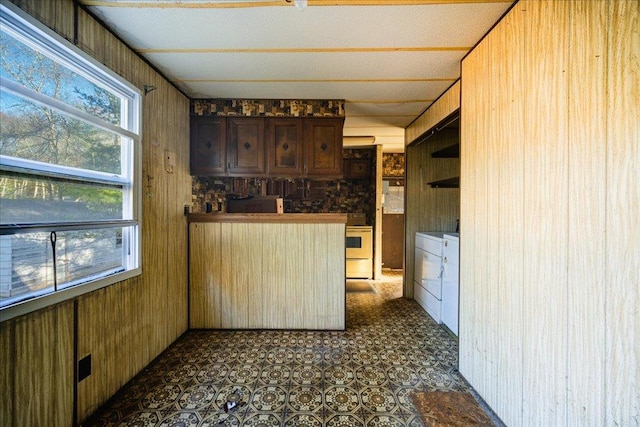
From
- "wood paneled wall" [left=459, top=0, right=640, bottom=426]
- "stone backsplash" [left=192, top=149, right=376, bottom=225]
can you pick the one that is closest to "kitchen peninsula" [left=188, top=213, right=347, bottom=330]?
"stone backsplash" [left=192, top=149, right=376, bottom=225]

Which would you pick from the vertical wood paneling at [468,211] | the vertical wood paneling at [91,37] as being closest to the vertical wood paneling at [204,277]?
the vertical wood paneling at [91,37]

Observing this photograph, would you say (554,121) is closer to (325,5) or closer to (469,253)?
(469,253)

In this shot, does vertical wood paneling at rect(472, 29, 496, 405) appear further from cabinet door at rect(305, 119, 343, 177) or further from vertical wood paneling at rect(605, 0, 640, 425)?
cabinet door at rect(305, 119, 343, 177)

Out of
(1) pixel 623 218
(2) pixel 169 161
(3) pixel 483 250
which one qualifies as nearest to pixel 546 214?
(1) pixel 623 218

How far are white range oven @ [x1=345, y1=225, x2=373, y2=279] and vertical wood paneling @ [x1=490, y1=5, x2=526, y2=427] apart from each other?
10.2 feet

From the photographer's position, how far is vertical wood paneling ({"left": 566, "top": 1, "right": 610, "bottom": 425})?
3.30ft

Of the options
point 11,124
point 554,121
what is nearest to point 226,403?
point 11,124

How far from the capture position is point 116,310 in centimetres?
180

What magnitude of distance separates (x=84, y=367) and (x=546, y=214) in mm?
2627

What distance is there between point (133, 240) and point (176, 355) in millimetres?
1094

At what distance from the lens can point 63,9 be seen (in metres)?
1.43

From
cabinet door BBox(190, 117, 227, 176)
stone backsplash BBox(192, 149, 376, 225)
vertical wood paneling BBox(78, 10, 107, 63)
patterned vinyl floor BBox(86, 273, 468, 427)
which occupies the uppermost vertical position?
vertical wood paneling BBox(78, 10, 107, 63)

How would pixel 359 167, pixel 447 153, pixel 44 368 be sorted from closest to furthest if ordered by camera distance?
1. pixel 44 368
2. pixel 447 153
3. pixel 359 167

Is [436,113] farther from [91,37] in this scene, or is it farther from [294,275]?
[91,37]
